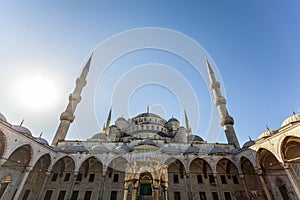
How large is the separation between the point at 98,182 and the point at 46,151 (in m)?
6.58

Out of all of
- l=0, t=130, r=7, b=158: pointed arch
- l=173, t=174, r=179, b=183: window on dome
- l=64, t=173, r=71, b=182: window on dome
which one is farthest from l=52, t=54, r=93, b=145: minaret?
l=173, t=174, r=179, b=183: window on dome

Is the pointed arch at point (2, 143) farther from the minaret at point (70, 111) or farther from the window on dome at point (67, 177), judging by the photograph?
the minaret at point (70, 111)

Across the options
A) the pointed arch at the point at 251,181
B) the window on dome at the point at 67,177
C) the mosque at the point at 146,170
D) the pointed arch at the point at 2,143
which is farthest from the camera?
the window on dome at the point at 67,177

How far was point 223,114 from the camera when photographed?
25.8 meters

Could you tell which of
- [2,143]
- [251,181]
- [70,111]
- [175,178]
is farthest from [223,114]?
[2,143]

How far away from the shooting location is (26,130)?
17.9 meters

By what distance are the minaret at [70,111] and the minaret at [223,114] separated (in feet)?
81.1

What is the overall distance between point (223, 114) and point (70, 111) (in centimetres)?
2559

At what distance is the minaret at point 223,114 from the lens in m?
23.5

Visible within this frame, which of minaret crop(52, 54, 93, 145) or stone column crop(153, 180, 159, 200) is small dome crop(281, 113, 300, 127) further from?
minaret crop(52, 54, 93, 145)

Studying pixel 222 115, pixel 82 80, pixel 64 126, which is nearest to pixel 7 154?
pixel 64 126

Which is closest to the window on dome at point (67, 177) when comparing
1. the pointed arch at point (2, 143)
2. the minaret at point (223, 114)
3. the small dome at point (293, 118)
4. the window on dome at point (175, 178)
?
the pointed arch at point (2, 143)

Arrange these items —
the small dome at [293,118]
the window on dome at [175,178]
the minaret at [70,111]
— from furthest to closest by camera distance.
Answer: the minaret at [70,111]
the window on dome at [175,178]
the small dome at [293,118]

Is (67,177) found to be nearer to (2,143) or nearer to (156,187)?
(2,143)
